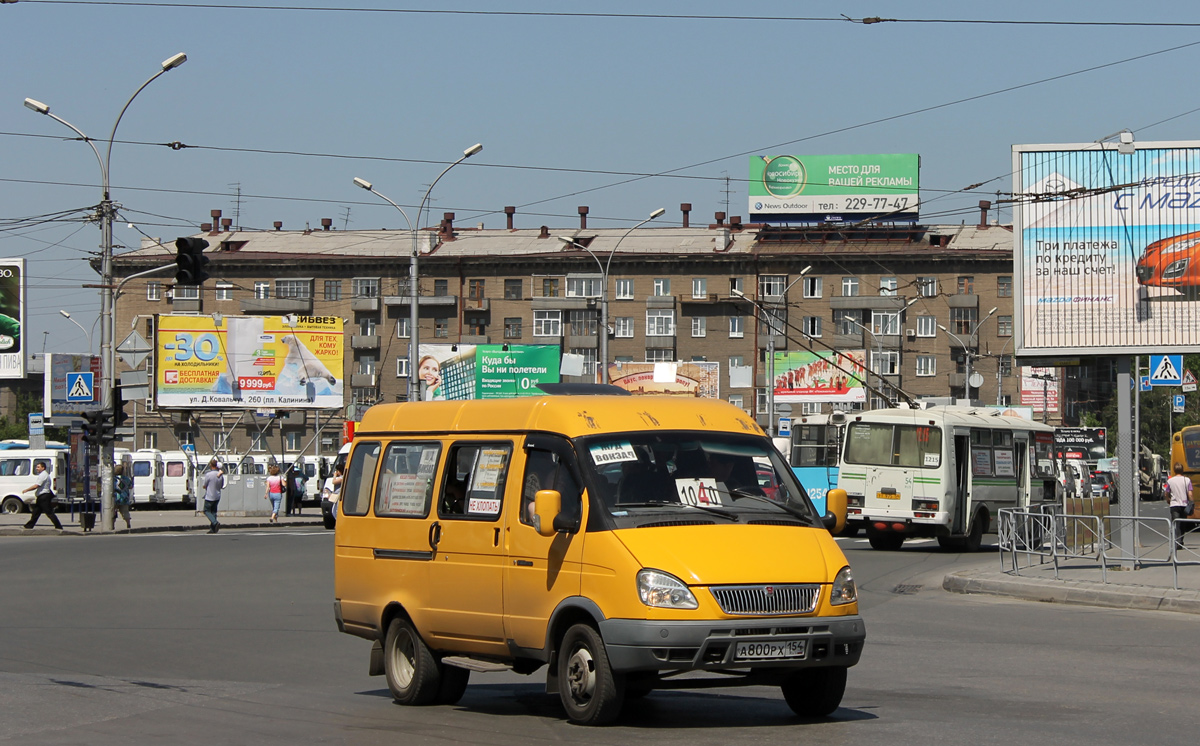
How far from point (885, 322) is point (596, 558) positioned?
8542cm

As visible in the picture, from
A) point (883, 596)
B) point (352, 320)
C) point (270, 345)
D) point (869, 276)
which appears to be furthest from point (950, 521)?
point (352, 320)

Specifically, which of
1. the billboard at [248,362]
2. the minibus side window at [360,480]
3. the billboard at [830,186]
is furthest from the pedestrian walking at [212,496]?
the billboard at [830,186]

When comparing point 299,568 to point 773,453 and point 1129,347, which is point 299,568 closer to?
point 1129,347

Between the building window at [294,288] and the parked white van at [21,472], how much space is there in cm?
4381

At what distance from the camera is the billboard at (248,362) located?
173 feet

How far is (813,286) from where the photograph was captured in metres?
93.1

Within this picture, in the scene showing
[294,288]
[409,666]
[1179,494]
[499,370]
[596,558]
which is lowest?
[409,666]

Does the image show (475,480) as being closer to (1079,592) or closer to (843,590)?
(843,590)

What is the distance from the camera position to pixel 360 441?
10961mm

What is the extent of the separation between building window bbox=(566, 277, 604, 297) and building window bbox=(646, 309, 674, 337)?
3646mm

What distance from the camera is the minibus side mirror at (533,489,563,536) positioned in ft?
28.0

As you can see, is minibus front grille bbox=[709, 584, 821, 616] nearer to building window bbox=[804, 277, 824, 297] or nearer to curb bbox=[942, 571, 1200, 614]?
curb bbox=[942, 571, 1200, 614]

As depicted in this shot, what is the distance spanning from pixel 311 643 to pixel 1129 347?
44.3 feet

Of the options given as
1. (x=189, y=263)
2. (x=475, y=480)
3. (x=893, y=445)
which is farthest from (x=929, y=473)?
(x=475, y=480)
